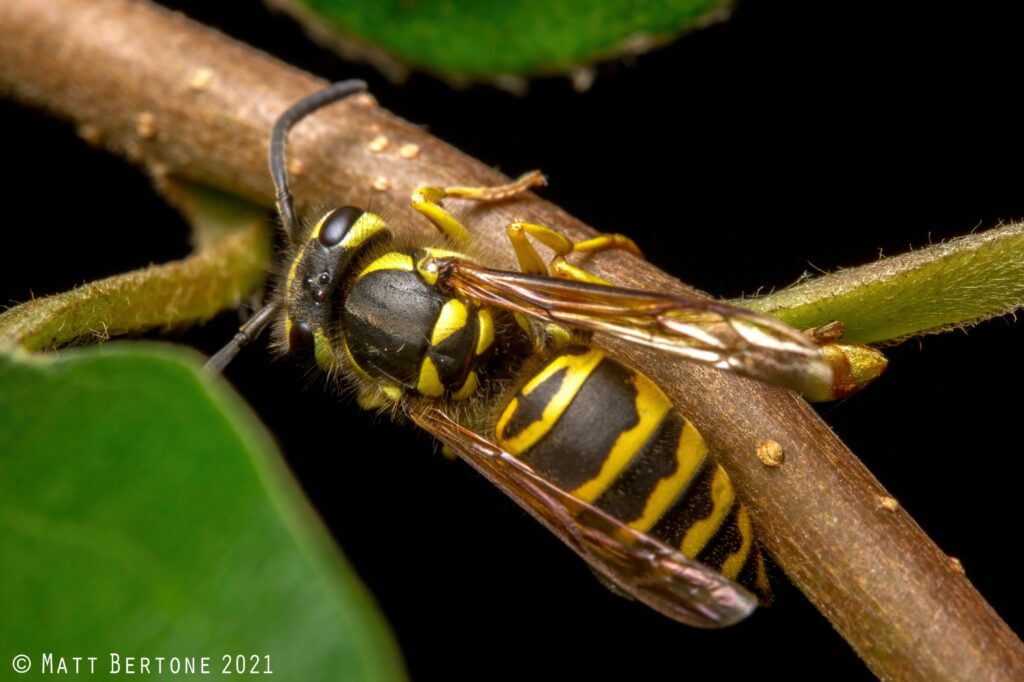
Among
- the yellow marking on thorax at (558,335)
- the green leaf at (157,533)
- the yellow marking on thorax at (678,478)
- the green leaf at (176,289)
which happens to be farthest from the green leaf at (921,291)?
the green leaf at (176,289)

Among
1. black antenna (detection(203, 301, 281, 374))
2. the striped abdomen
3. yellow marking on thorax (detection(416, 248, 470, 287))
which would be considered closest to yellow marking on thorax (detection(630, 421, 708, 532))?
the striped abdomen

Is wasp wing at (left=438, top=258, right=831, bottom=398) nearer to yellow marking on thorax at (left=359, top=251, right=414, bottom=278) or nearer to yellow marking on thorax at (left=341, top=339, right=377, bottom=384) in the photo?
yellow marking on thorax at (left=359, top=251, right=414, bottom=278)

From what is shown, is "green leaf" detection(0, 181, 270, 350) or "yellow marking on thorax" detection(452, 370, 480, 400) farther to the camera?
"yellow marking on thorax" detection(452, 370, 480, 400)

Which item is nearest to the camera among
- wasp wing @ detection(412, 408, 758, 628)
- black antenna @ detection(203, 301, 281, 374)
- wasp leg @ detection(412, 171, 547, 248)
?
wasp wing @ detection(412, 408, 758, 628)

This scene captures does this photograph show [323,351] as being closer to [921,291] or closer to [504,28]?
[504,28]

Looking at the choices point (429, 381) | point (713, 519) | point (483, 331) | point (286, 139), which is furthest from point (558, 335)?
point (286, 139)

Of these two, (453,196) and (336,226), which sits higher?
(453,196)

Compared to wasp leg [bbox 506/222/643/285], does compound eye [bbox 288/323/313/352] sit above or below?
below
